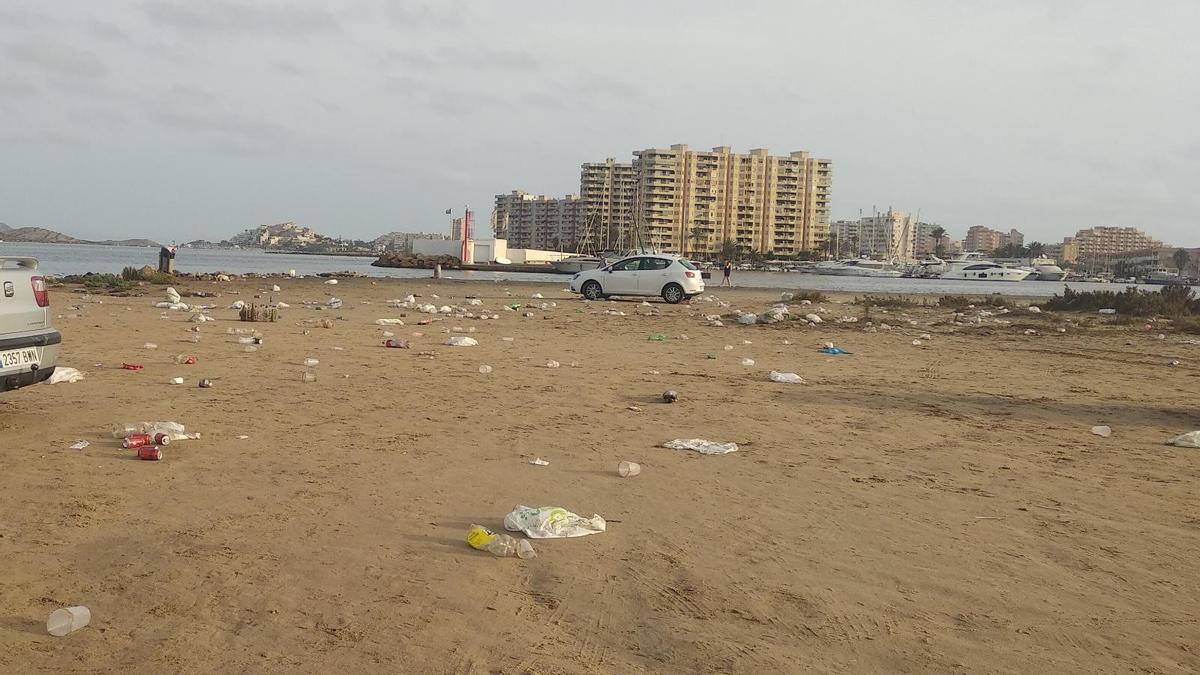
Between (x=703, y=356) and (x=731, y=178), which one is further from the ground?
(x=731, y=178)

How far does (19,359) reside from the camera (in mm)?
6246

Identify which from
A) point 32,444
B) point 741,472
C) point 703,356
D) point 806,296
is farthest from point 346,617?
point 806,296

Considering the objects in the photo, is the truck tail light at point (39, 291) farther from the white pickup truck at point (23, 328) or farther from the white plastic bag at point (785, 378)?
the white plastic bag at point (785, 378)

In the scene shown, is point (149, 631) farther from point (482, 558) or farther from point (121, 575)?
point (482, 558)

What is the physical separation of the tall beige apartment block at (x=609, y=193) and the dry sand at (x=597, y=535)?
145 m

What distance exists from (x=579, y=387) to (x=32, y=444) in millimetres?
4643

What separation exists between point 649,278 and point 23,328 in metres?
20.4

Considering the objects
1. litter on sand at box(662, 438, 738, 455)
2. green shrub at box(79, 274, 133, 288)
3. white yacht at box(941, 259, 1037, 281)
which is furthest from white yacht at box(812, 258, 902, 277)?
litter on sand at box(662, 438, 738, 455)

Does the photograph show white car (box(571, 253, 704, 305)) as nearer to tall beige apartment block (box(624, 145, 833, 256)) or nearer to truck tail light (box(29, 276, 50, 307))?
truck tail light (box(29, 276, 50, 307))

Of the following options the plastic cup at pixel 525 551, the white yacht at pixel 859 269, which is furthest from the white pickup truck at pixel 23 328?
the white yacht at pixel 859 269

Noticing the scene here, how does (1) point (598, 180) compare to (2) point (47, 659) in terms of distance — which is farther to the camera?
(1) point (598, 180)

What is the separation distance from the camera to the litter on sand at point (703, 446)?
6.36 metres

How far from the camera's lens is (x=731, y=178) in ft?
→ 521

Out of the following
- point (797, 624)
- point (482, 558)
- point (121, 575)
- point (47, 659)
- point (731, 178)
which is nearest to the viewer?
point (47, 659)
